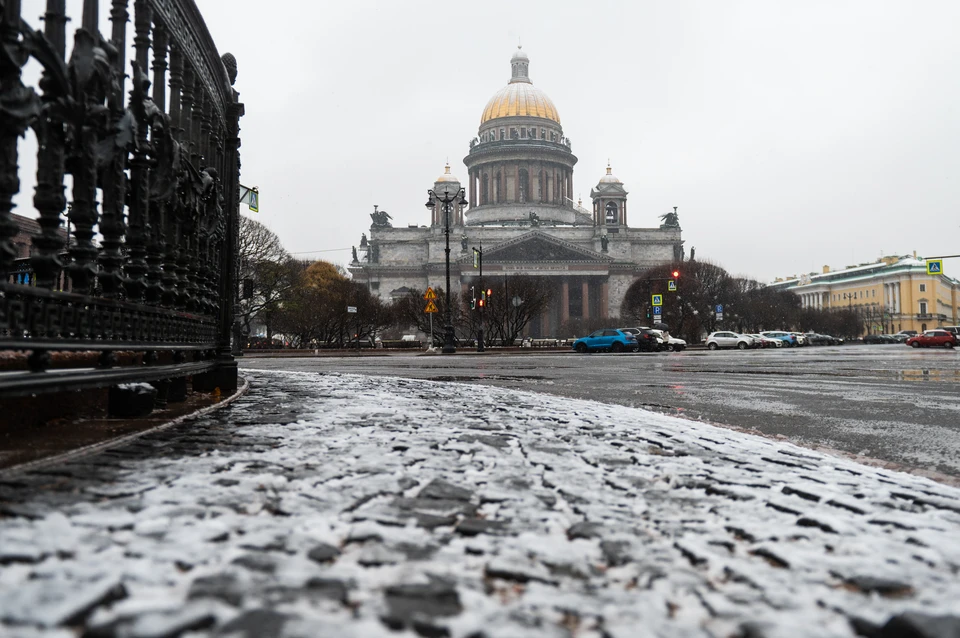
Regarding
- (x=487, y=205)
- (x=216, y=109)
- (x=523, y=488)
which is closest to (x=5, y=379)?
(x=523, y=488)

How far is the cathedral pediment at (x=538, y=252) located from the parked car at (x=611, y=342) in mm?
38727

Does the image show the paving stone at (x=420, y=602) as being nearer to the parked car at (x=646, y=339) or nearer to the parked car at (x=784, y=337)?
the parked car at (x=646, y=339)

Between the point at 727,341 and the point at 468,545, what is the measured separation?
44813 mm

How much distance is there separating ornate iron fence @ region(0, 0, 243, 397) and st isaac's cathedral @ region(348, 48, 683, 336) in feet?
206

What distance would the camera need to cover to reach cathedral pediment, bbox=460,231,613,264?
72688 millimetres

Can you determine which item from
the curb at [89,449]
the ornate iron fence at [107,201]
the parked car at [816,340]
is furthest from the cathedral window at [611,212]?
the curb at [89,449]

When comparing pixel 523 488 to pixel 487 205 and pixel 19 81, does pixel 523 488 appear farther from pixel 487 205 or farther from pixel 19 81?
pixel 487 205

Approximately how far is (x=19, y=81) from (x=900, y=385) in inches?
389

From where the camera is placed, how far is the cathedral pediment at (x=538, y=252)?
2862 inches

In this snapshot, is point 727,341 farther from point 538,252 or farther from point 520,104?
point 520,104

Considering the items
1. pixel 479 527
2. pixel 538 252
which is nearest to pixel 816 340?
pixel 538 252

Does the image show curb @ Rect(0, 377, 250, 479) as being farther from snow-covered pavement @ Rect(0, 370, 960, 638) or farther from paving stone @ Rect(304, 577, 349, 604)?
paving stone @ Rect(304, 577, 349, 604)

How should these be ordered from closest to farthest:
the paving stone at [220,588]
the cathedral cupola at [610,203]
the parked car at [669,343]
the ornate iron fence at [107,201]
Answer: the paving stone at [220,588] → the ornate iron fence at [107,201] → the parked car at [669,343] → the cathedral cupola at [610,203]

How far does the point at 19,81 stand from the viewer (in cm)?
252
